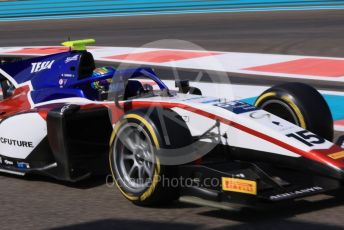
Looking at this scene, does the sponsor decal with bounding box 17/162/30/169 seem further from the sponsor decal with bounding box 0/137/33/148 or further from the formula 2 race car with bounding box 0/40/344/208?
the sponsor decal with bounding box 0/137/33/148

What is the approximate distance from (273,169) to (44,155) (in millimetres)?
2021

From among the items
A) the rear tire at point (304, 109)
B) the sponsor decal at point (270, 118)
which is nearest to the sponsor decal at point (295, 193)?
the sponsor decal at point (270, 118)

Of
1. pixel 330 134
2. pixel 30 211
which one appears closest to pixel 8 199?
pixel 30 211

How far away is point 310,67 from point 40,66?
236 inches

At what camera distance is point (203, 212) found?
527 centimetres

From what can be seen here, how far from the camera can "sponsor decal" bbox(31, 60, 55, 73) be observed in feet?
23.0

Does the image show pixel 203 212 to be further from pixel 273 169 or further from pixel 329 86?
pixel 329 86

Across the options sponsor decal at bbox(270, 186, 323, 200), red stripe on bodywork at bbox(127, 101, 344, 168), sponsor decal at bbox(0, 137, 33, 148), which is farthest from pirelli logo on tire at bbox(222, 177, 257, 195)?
sponsor decal at bbox(0, 137, 33, 148)

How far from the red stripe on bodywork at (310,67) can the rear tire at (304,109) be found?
201 inches

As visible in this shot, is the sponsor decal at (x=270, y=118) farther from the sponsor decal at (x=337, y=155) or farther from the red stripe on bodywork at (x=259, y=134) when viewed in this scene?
the sponsor decal at (x=337, y=155)

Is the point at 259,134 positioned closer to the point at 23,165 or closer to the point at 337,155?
the point at 337,155

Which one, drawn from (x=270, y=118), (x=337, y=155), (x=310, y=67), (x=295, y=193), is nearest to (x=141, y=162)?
(x=270, y=118)

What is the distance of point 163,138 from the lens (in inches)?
208

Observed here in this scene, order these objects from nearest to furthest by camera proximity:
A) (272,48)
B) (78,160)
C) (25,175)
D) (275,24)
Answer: (78,160)
(25,175)
(272,48)
(275,24)
